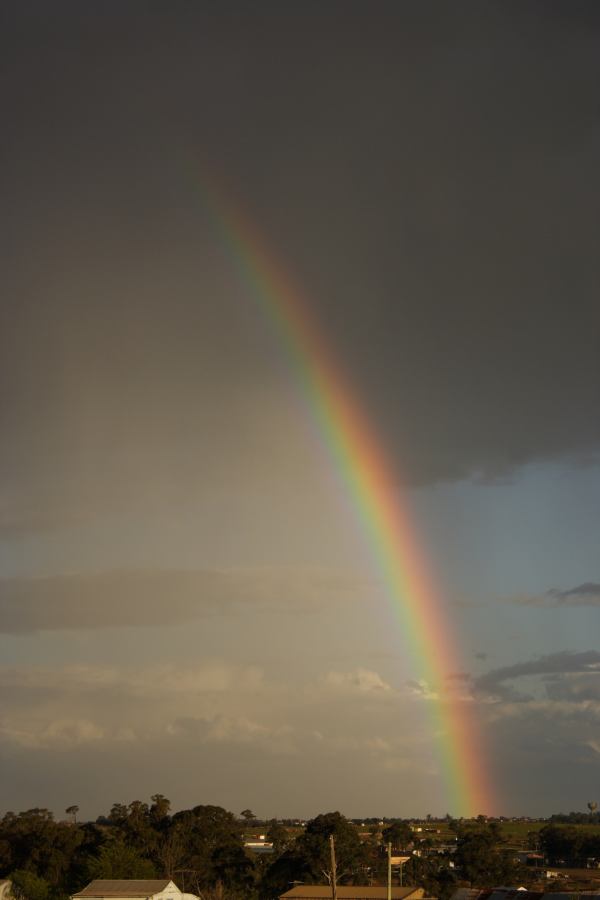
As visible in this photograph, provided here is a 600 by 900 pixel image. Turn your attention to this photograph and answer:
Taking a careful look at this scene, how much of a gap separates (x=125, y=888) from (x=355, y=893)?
19.2 meters

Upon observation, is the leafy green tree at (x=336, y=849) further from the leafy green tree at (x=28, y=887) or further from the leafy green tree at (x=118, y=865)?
the leafy green tree at (x=28, y=887)

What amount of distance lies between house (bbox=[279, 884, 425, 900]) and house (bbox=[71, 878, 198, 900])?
898 centimetres

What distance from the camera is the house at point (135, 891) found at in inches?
3255

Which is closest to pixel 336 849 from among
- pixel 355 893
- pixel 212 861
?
pixel 212 861

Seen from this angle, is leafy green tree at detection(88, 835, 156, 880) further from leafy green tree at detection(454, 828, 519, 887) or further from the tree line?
leafy green tree at detection(454, 828, 519, 887)

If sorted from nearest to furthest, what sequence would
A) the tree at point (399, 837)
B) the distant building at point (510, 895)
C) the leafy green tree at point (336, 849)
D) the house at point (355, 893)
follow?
the distant building at point (510, 895) < the house at point (355, 893) < the leafy green tree at point (336, 849) < the tree at point (399, 837)

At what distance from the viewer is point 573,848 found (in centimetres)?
15038

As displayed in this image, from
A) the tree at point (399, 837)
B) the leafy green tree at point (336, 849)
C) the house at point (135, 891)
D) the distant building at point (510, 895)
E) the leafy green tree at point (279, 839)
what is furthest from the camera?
the tree at point (399, 837)

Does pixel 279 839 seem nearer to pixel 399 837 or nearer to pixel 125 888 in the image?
pixel 399 837

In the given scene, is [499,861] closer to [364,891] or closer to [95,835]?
[364,891]

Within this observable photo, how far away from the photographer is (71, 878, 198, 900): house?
82.7 m

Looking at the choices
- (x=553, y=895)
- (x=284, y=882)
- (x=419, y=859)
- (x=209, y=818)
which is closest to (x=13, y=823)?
(x=209, y=818)

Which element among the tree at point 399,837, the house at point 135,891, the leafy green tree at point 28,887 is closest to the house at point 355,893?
the house at point 135,891

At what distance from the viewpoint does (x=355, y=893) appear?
8081cm
